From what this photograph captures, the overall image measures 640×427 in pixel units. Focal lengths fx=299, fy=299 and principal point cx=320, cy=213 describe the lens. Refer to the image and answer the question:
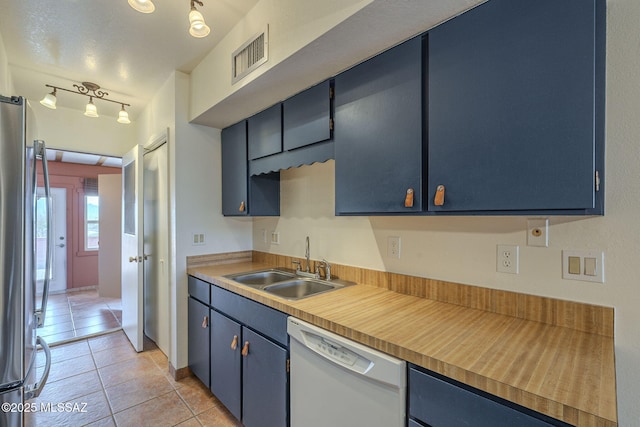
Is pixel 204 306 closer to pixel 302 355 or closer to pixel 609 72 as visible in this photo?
pixel 302 355

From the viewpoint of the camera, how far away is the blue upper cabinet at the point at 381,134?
125 cm

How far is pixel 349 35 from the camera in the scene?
1.27m

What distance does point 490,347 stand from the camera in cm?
97

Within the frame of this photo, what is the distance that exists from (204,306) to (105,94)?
2.22 m

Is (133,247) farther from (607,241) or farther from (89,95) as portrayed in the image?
(607,241)

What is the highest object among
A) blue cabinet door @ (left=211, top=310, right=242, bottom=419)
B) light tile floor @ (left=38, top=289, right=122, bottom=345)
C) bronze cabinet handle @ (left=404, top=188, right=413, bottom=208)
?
bronze cabinet handle @ (left=404, top=188, right=413, bottom=208)

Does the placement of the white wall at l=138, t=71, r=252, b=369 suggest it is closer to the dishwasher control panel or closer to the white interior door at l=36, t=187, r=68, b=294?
the dishwasher control panel

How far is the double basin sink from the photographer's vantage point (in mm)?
1880

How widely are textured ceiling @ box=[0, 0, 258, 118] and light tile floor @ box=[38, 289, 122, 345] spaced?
2.49 m

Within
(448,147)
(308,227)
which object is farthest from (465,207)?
(308,227)

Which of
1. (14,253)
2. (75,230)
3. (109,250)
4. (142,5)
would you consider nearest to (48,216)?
(14,253)

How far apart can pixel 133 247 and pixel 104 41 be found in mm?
1720

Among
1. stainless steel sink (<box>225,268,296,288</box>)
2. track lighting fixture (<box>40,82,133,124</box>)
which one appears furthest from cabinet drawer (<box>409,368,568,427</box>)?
track lighting fixture (<box>40,82,133,124</box>)

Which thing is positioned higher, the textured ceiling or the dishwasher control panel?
the textured ceiling
